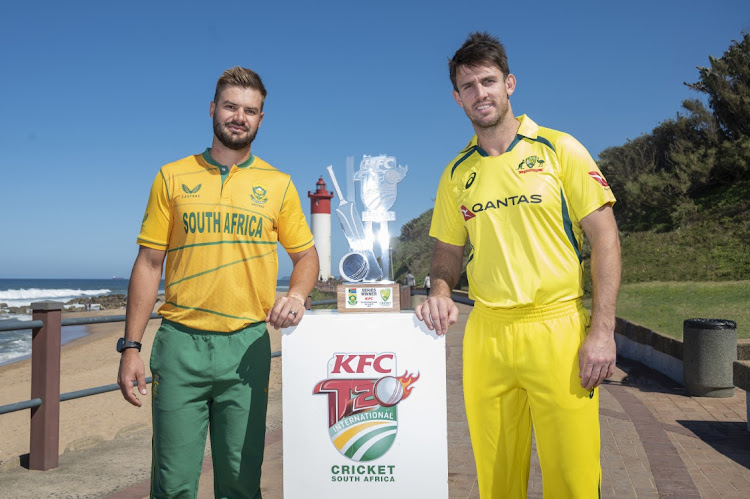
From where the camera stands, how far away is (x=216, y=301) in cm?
263

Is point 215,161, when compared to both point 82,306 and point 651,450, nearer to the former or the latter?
point 651,450

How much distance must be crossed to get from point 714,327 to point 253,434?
287 inches

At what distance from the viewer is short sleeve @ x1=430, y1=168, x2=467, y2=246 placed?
2.84 metres

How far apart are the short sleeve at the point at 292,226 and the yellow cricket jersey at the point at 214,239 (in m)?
0.05

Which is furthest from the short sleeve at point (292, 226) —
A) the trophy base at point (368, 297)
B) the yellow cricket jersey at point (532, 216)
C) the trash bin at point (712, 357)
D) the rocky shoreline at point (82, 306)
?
the rocky shoreline at point (82, 306)

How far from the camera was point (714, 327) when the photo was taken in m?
7.98

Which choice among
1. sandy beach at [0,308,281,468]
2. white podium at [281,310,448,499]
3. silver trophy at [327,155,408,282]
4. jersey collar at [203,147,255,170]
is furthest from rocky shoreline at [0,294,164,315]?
white podium at [281,310,448,499]

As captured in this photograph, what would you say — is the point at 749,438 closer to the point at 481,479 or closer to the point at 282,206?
the point at 481,479

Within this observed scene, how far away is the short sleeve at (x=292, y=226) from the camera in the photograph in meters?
2.90

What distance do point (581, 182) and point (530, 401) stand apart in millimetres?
917

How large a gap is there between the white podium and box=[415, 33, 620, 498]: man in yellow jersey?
0.53 ft

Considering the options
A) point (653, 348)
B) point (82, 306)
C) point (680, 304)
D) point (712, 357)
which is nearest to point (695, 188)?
point (680, 304)

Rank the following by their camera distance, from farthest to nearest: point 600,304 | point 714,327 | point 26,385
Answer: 1. point 26,385
2. point 714,327
3. point 600,304

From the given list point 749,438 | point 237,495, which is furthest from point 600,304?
point 749,438
